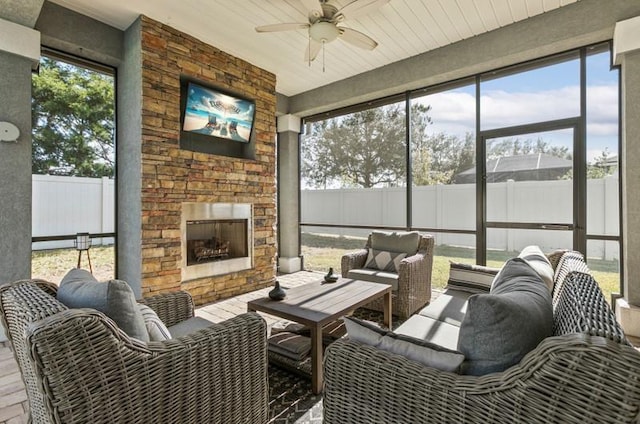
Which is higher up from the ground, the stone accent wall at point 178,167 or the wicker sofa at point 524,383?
the stone accent wall at point 178,167

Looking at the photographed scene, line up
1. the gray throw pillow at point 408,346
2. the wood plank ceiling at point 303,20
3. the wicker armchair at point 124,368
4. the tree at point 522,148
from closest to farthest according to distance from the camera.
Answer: the wicker armchair at point 124,368
the gray throw pillow at point 408,346
the wood plank ceiling at point 303,20
the tree at point 522,148

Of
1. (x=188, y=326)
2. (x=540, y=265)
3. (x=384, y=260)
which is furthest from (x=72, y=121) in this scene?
(x=540, y=265)

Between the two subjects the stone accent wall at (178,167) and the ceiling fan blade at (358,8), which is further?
the stone accent wall at (178,167)

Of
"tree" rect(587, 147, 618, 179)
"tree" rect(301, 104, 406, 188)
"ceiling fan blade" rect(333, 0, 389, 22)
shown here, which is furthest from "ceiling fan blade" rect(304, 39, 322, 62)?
"tree" rect(587, 147, 618, 179)

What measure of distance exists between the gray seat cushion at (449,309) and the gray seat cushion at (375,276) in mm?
761

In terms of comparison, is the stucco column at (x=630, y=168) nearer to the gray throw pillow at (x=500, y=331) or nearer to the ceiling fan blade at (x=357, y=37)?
the ceiling fan blade at (x=357, y=37)

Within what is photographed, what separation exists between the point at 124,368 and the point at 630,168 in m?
4.20

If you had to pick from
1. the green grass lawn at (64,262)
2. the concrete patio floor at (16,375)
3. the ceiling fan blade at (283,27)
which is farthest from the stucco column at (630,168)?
the green grass lawn at (64,262)

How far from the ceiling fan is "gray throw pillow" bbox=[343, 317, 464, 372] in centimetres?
263

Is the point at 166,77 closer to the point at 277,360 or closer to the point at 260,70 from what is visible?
the point at 260,70

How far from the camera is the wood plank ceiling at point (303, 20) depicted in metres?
3.23

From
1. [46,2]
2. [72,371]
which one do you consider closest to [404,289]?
[72,371]

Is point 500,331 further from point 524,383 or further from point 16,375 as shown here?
point 16,375

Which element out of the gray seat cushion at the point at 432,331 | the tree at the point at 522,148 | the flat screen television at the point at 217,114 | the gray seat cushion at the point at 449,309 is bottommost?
the gray seat cushion at the point at 432,331
